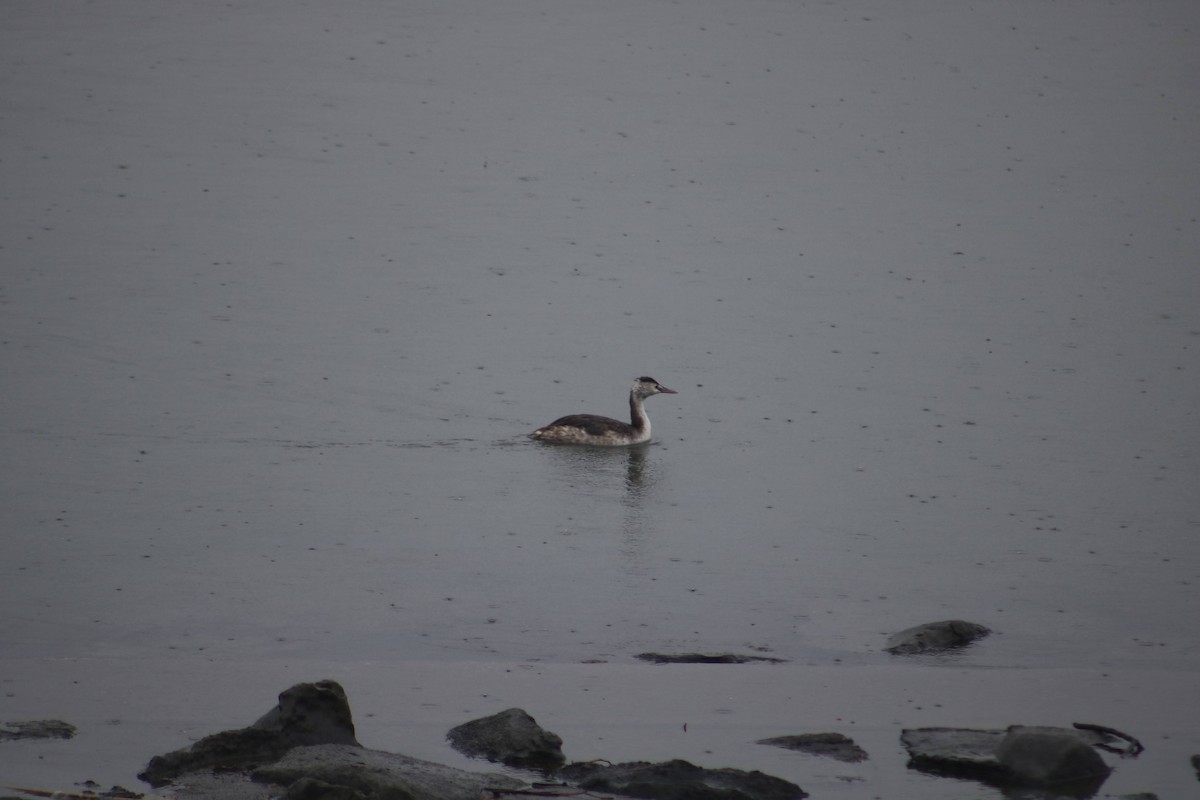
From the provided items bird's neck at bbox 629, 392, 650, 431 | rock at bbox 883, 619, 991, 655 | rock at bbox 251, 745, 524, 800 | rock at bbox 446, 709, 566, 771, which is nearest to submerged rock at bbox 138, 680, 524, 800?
rock at bbox 251, 745, 524, 800

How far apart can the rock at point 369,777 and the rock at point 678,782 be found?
13.1 inches

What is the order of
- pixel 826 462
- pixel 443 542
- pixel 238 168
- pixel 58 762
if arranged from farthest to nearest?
pixel 238 168
pixel 826 462
pixel 443 542
pixel 58 762

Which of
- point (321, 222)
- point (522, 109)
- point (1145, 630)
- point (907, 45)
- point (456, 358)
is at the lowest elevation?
point (1145, 630)

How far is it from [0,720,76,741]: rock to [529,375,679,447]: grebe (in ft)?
25.4

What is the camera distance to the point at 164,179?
78.7ft

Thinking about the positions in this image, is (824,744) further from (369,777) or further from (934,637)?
(369,777)

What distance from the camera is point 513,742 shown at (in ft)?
24.4

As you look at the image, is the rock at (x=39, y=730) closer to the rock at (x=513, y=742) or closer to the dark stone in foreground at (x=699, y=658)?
the rock at (x=513, y=742)

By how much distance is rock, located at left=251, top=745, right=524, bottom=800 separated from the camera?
6.56 m

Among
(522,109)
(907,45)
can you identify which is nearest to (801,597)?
(522,109)

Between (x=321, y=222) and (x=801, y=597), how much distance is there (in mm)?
13785

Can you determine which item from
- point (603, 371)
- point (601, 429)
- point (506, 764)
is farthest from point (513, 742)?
point (603, 371)

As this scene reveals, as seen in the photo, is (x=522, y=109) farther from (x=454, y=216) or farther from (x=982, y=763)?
(x=982, y=763)

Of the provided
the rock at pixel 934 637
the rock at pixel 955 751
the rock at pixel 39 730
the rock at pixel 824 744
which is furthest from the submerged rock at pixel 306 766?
the rock at pixel 934 637
